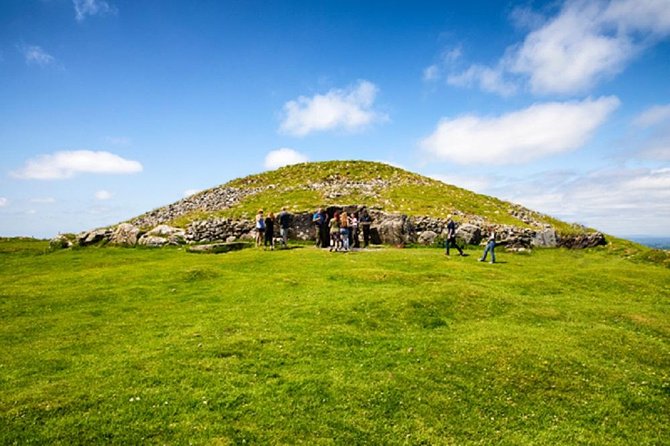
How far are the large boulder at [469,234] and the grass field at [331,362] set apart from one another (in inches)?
879

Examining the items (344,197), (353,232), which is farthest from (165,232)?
(344,197)

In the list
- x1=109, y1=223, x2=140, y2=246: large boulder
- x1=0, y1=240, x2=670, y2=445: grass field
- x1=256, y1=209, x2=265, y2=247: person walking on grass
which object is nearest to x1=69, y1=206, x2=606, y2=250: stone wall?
x1=109, y1=223, x2=140, y2=246: large boulder

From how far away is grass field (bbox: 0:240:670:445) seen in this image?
1134 cm

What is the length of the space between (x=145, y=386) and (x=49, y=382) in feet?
10.4

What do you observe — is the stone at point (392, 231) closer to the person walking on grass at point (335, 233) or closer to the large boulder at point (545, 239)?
the person walking on grass at point (335, 233)

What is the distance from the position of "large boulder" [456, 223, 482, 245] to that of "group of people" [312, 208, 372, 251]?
39.5 feet

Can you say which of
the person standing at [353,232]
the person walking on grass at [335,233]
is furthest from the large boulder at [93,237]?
the person standing at [353,232]

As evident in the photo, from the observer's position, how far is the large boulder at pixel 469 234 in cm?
5112

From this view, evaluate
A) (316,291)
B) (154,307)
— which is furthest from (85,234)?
(316,291)

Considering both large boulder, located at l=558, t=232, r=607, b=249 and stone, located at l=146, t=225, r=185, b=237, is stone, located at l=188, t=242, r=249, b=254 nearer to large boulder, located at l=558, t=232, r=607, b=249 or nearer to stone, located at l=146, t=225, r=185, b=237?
stone, located at l=146, t=225, r=185, b=237

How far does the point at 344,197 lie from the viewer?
7488 centimetres

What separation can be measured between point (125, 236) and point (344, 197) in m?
37.3

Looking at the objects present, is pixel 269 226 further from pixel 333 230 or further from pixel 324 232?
pixel 333 230

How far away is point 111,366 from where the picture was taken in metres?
14.1
